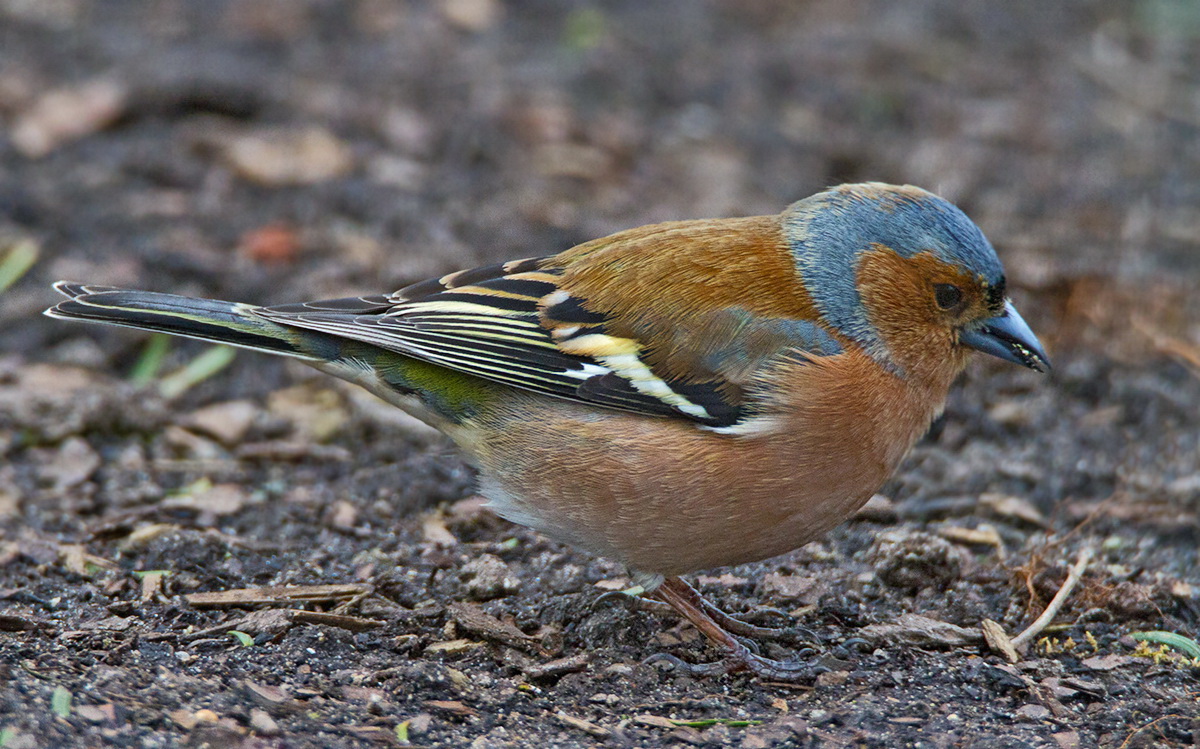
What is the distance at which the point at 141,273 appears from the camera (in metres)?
6.46

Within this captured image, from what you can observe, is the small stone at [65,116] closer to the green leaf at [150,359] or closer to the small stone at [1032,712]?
the green leaf at [150,359]

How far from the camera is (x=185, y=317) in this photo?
4.48 metres

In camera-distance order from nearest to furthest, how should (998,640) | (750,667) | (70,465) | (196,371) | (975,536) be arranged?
(750,667) < (998,640) < (975,536) < (70,465) < (196,371)

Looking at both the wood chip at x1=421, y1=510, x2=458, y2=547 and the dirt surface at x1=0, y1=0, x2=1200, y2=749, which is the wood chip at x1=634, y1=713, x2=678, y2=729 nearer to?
the dirt surface at x1=0, y1=0, x2=1200, y2=749

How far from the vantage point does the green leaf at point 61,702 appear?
3434 mm

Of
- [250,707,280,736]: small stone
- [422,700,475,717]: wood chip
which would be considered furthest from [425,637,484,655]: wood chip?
[250,707,280,736]: small stone

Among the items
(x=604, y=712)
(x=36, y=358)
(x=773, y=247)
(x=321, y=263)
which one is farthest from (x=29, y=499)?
(x=773, y=247)

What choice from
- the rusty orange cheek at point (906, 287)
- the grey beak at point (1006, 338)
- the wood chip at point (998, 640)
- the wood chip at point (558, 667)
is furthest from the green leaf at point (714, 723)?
the grey beak at point (1006, 338)

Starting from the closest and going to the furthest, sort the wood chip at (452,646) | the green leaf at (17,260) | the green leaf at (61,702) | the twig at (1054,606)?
1. the green leaf at (61,702)
2. the wood chip at (452,646)
3. the twig at (1054,606)
4. the green leaf at (17,260)

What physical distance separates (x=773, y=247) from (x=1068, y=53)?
21.0 feet

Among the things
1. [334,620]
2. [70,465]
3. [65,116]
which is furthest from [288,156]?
[334,620]

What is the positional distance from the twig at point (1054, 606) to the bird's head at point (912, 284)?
77cm

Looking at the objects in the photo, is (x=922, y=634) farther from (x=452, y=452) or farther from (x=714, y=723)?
(x=452, y=452)

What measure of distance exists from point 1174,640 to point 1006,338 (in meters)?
1.13
